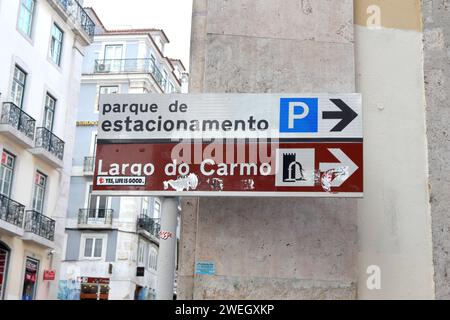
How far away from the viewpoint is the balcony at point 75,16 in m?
25.2

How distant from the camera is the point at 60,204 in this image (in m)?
24.8

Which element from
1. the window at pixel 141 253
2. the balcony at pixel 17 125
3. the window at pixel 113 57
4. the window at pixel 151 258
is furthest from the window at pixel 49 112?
the window at pixel 151 258

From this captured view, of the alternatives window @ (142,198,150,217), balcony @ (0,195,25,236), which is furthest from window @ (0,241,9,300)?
window @ (142,198,150,217)

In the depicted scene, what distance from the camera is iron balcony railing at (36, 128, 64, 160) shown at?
23.2m

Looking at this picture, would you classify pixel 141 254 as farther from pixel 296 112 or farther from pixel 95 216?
pixel 296 112

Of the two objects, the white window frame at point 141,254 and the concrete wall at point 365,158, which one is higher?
the white window frame at point 141,254

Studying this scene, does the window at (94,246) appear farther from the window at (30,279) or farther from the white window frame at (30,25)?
the white window frame at (30,25)

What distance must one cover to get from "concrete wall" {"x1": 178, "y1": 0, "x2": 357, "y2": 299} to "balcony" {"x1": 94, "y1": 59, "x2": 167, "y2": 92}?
107 feet

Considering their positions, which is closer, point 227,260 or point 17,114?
point 227,260

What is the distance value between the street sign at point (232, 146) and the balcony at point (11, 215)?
1643 centimetres

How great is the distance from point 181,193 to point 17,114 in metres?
17.9

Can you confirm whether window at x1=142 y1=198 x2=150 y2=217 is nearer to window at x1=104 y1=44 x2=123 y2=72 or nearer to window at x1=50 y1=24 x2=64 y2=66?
window at x1=104 y1=44 x2=123 y2=72
